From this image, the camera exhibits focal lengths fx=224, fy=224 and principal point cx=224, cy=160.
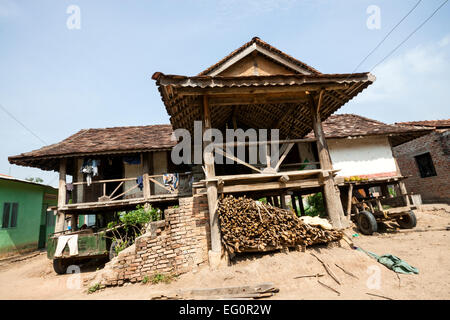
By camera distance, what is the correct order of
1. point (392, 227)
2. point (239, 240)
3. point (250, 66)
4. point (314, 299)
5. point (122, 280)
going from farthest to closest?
point (392, 227) → point (250, 66) → point (122, 280) → point (239, 240) → point (314, 299)

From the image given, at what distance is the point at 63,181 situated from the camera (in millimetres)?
10211

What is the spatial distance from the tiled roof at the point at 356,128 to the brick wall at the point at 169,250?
812 cm

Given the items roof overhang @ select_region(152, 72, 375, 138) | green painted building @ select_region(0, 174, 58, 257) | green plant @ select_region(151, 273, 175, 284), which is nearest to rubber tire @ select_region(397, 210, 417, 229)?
roof overhang @ select_region(152, 72, 375, 138)

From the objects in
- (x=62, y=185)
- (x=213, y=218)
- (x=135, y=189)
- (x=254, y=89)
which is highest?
(x=254, y=89)

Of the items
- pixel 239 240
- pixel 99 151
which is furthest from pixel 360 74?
pixel 99 151

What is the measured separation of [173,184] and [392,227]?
9.73 metres

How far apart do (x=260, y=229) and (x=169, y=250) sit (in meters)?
2.47

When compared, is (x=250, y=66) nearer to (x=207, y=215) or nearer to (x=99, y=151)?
→ (x=207, y=215)

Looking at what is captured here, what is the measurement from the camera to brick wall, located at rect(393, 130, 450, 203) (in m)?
13.0

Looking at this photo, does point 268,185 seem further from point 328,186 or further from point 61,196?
point 61,196

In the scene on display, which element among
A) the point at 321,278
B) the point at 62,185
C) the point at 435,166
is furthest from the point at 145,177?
the point at 435,166

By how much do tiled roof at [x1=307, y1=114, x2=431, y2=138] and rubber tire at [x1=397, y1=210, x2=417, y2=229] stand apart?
4115mm

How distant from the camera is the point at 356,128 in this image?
1212 cm

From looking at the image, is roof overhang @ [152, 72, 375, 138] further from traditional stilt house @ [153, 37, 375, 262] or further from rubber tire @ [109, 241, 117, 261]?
rubber tire @ [109, 241, 117, 261]
